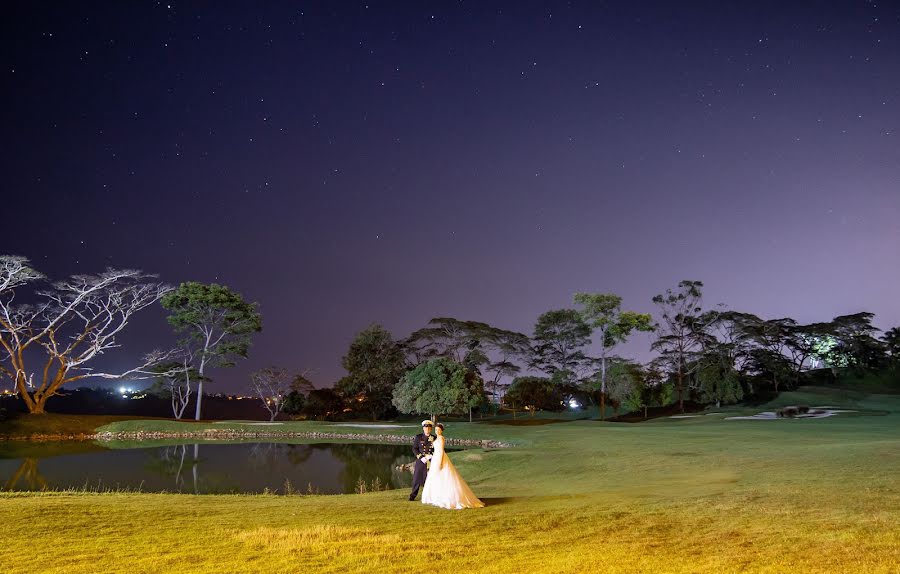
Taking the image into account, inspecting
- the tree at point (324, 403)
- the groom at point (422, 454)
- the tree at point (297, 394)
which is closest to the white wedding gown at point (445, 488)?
the groom at point (422, 454)

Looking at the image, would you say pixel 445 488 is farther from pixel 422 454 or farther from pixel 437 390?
pixel 437 390

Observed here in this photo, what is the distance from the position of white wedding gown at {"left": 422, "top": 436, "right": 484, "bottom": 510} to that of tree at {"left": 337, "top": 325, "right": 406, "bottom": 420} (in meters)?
52.4

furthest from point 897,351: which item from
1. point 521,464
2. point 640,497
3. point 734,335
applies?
point 640,497

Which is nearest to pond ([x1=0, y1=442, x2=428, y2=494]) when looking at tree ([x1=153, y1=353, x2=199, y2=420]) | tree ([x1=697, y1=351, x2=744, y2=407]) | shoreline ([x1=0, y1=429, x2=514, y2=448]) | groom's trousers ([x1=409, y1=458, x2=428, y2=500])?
shoreline ([x1=0, y1=429, x2=514, y2=448])

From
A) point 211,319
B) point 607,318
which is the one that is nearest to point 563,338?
point 607,318

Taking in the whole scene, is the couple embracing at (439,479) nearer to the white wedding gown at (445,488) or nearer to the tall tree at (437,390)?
the white wedding gown at (445,488)

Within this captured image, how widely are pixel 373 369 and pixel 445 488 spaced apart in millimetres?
53687

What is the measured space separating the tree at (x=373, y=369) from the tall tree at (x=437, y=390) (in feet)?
51.2

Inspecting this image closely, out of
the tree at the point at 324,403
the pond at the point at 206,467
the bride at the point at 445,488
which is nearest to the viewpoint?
the bride at the point at 445,488

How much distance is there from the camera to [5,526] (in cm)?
1011

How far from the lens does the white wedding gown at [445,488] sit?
43.3 feet

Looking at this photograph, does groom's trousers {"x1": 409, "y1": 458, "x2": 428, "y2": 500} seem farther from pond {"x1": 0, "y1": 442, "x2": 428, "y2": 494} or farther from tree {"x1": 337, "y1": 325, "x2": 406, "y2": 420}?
tree {"x1": 337, "y1": 325, "x2": 406, "y2": 420}

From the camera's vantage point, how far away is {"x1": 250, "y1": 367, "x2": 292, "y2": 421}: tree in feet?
228

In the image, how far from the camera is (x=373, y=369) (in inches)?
2608
